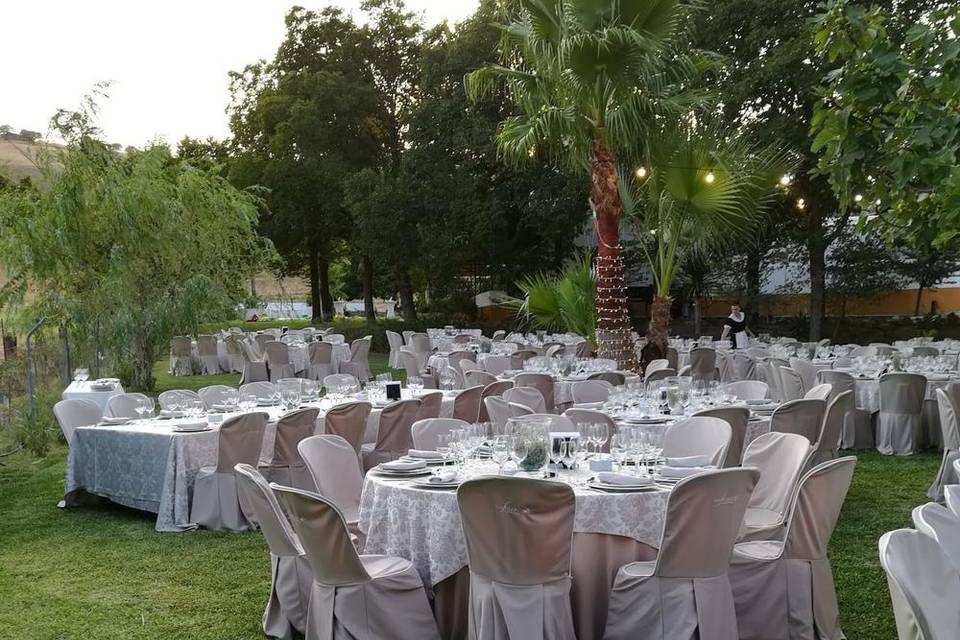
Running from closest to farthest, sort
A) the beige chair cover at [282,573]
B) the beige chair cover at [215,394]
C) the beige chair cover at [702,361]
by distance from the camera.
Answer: the beige chair cover at [282,573] → the beige chair cover at [215,394] → the beige chair cover at [702,361]

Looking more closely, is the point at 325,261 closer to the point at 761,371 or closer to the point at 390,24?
the point at 390,24

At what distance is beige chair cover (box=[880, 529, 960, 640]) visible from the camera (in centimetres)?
254

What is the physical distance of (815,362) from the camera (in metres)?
11.9

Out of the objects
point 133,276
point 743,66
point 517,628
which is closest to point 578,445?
point 517,628

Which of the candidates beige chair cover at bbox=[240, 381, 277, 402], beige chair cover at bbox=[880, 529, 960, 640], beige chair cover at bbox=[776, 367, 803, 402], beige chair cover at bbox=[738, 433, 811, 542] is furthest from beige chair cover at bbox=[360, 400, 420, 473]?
beige chair cover at bbox=[880, 529, 960, 640]

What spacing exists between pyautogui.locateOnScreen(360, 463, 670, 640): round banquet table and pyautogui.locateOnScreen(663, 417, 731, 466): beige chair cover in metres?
1.45

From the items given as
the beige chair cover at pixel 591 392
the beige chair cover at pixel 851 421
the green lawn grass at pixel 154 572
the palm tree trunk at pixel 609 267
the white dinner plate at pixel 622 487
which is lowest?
the green lawn grass at pixel 154 572

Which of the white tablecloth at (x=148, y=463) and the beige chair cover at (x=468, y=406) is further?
the beige chair cover at (x=468, y=406)

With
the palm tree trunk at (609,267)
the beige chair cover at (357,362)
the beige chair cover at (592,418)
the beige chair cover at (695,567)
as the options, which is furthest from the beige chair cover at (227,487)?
the beige chair cover at (357,362)

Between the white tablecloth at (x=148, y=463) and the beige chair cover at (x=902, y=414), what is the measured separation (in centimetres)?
551

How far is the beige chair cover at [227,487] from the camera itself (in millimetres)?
7211

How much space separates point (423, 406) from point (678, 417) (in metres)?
2.32

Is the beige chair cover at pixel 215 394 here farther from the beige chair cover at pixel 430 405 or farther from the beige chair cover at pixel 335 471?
the beige chair cover at pixel 335 471

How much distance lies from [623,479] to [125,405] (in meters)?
5.60
